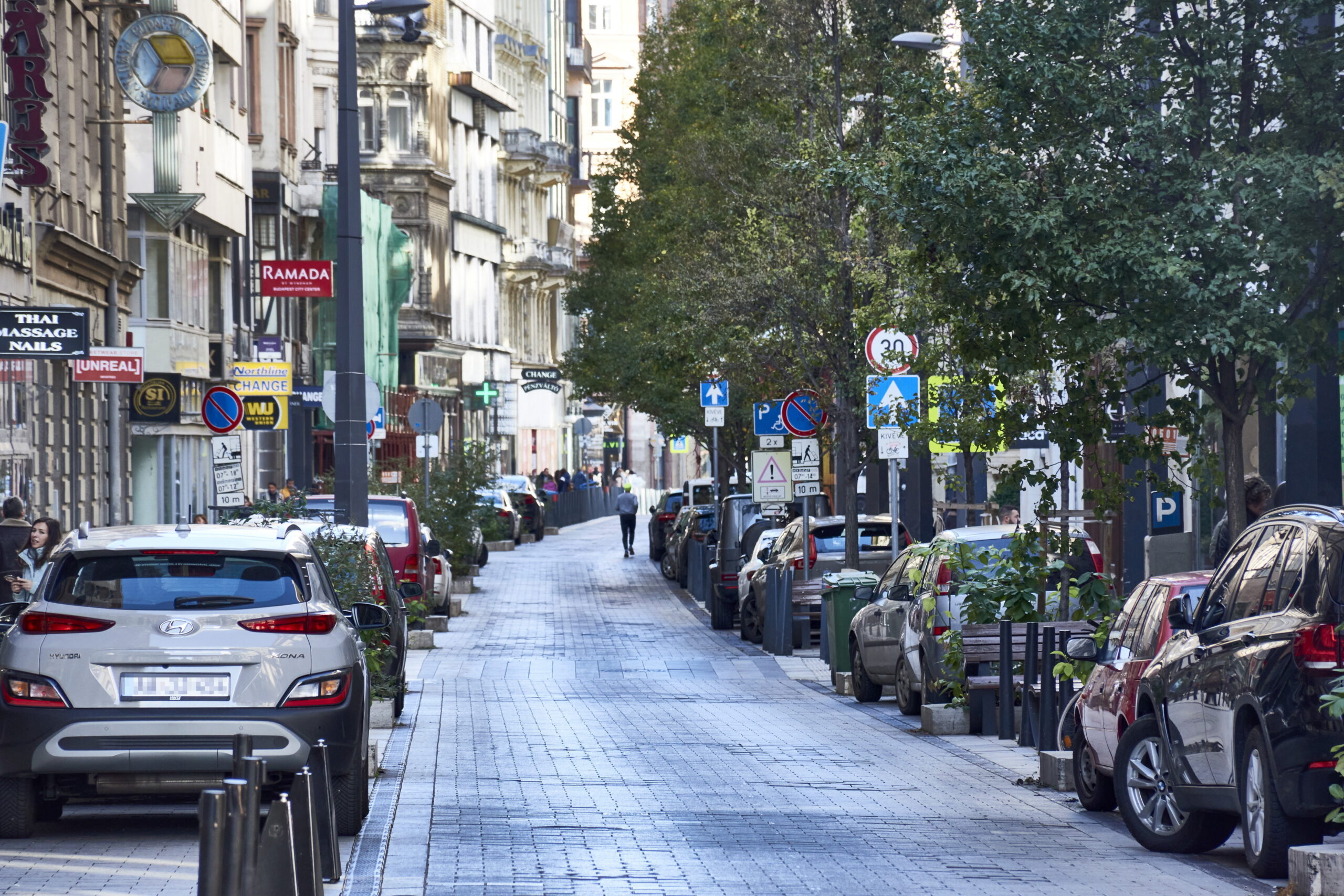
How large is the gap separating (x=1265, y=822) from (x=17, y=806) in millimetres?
5647

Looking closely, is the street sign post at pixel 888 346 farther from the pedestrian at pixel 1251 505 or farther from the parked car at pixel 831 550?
the pedestrian at pixel 1251 505

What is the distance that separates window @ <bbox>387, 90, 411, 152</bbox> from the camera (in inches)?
3056

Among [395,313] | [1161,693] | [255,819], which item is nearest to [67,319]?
[1161,693]

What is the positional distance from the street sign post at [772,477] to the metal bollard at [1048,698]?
1641 centimetres

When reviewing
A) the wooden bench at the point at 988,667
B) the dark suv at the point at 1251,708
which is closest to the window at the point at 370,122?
the wooden bench at the point at 988,667

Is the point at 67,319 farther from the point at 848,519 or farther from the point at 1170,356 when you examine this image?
the point at 1170,356

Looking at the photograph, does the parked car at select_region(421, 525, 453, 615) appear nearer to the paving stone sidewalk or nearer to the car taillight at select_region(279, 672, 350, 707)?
the paving stone sidewalk

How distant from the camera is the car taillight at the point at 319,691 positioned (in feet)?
35.6

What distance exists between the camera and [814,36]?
30.3 meters

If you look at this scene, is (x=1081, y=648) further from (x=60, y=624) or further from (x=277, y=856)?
(x=277, y=856)

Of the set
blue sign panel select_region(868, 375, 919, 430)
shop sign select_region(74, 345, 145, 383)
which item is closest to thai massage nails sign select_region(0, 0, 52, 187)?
shop sign select_region(74, 345, 145, 383)

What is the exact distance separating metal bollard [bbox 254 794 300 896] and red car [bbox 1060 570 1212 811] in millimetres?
5955

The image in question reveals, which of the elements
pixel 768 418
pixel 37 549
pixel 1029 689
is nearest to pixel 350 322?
pixel 37 549

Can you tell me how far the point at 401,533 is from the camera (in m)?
27.8
